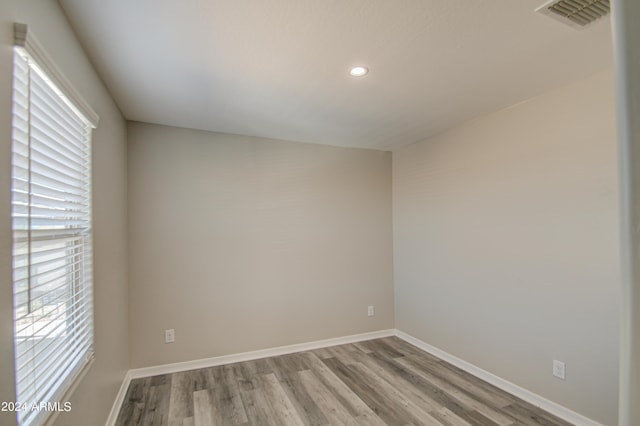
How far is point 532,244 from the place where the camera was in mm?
2518

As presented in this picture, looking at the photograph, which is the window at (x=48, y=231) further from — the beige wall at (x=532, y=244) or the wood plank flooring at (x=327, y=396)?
the beige wall at (x=532, y=244)

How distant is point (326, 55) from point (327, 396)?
255 cm

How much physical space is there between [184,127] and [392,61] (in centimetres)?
216

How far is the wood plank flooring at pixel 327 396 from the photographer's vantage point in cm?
233

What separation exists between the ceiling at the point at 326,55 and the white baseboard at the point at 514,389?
2.31 m

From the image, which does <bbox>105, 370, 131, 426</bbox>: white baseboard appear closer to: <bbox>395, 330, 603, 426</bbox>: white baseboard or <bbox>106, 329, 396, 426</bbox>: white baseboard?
<bbox>106, 329, 396, 426</bbox>: white baseboard

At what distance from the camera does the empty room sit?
130 cm

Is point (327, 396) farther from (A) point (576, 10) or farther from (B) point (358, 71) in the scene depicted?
(A) point (576, 10)

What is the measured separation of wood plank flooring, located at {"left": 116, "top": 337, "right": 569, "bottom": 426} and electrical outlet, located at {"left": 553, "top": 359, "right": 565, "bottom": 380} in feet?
0.97

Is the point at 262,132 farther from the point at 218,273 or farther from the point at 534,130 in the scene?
the point at 534,130

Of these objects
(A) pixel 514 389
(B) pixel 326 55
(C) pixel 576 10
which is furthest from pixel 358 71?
(A) pixel 514 389

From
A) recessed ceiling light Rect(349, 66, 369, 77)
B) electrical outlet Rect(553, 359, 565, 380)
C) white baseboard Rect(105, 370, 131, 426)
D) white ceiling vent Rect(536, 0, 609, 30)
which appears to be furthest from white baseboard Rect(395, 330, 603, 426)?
white baseboard Rect(105, 370, 131, 426)

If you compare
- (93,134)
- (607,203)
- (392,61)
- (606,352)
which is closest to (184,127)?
(93,134)

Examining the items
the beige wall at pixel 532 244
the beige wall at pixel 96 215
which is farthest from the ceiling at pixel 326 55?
the beige wall at pixel 532 244
